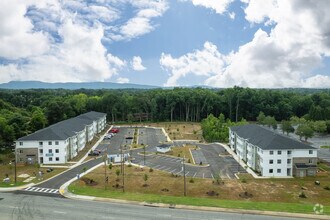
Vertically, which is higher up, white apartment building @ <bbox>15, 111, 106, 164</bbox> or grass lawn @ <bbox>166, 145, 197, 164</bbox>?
white apartment building @ <bbox>15, 111, 106, 164</bbox>

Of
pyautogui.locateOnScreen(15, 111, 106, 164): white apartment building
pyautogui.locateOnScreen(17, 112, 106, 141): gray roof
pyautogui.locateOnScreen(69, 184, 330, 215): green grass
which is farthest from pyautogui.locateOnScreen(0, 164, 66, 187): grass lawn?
pyautogui.locateOnScreen(69, 184, 330, 215): green grass

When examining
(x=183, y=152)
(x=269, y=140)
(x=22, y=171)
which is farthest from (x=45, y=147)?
(x=269, y=140)

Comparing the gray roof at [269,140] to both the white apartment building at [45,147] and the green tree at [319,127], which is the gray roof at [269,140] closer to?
the green tree at [319,127]

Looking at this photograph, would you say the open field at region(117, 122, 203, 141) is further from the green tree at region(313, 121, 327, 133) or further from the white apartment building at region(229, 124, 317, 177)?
the white apartment building at region(229, 124, 317, 177)

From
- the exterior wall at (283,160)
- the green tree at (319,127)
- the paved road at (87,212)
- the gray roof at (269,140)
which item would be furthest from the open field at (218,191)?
the green tree at (319,127)

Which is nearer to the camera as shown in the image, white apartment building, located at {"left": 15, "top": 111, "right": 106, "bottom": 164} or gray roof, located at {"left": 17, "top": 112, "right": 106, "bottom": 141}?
white apartment building, located at {"left": 15, "top": 111, "right": 106, "bottom": 164}
